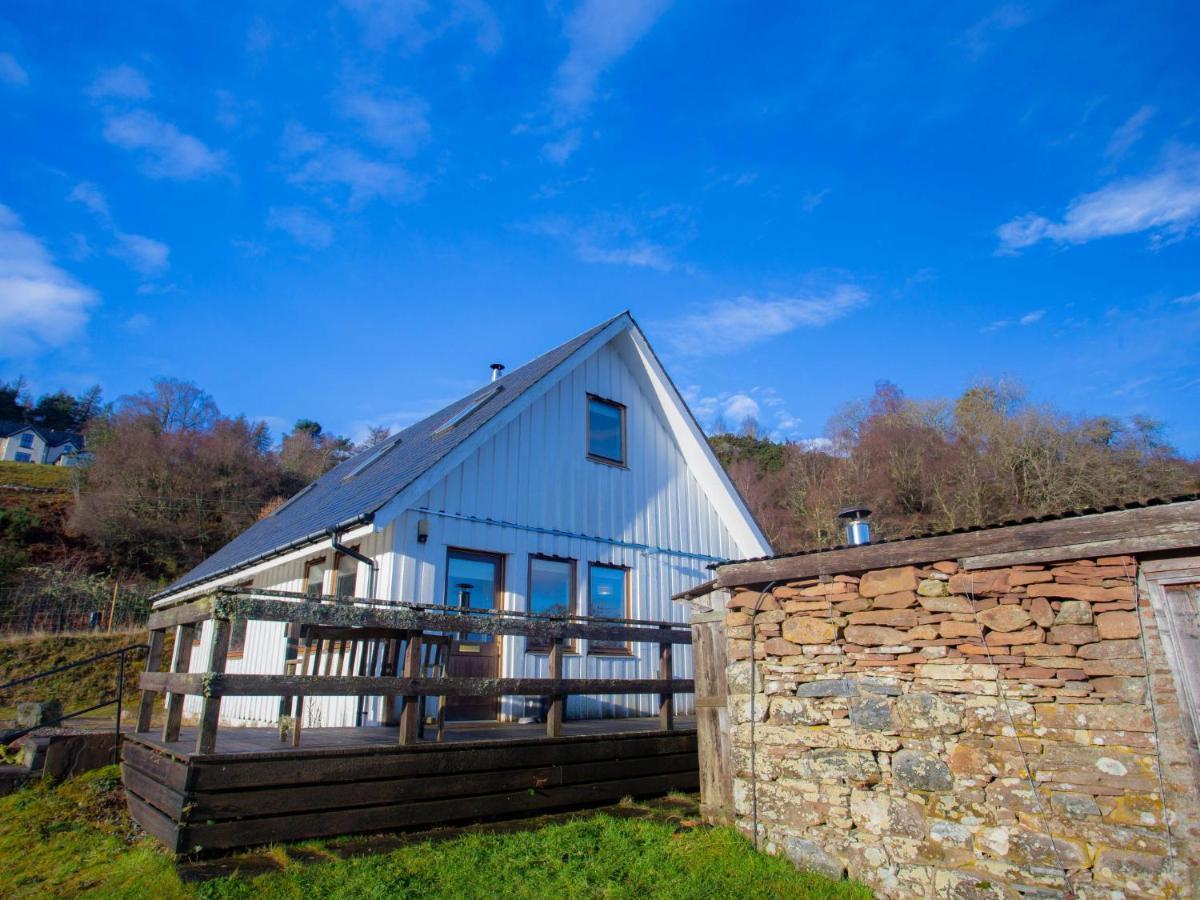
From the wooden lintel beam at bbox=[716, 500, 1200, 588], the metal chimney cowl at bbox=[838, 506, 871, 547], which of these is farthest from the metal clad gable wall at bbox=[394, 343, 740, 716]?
the wooden lintel beam at bbox=[716, 500, 1200, 588]

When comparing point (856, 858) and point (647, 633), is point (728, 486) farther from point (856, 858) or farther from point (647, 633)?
point (856, 858)

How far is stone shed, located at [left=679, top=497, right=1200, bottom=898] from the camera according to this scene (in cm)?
400

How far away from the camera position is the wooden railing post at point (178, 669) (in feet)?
19.0

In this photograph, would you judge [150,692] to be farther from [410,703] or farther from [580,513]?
[580,513]

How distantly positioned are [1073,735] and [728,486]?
8996 mm

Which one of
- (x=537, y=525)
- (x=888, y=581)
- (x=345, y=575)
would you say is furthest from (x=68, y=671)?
(x=888, y=581)

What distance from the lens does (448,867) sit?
488 cm

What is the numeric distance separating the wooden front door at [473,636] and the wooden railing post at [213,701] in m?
3.71

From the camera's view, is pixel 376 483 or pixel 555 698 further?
pixel 376 483

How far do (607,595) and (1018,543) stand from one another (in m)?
7.04

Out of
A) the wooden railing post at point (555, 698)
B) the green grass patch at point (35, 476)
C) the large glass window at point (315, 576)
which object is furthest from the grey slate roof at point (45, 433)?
the wooden railing post at point (555, 698)

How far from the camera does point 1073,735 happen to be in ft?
13.8

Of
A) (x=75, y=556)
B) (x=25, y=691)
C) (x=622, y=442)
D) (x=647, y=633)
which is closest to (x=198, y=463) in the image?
(x=75, y=556)

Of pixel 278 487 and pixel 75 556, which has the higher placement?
pixel 278 487
